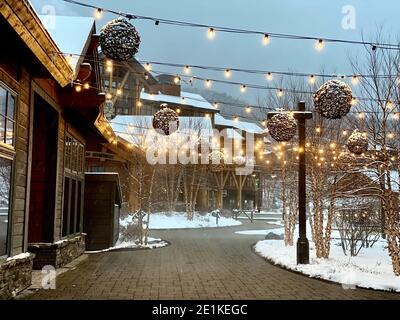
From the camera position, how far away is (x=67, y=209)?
11.2 m

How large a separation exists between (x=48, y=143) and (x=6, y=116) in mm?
3308

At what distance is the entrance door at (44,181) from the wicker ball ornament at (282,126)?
506cm

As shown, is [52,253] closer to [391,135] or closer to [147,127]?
[391,135]

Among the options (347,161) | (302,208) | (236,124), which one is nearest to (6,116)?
(302,208)

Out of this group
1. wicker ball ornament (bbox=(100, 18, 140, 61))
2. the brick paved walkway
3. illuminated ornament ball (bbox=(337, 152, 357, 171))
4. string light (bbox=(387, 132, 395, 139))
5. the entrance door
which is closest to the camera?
wicker ball ornament (bbox=(100, 18, 140, 61))

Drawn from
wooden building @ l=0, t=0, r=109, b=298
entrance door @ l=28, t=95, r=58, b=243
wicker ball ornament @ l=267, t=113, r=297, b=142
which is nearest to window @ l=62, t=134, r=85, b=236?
wooden building @ l=0, t=0, r=109, b=298

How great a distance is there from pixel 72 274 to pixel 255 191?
122 feet

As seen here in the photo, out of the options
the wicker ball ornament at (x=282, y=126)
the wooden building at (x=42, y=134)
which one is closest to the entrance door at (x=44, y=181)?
the wooden building at (x=42, y=134)

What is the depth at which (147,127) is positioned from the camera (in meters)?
28.6

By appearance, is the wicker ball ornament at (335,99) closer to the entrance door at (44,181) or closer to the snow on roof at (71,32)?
the snow on roof at (71,32)

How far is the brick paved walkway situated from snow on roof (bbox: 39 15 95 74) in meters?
4.12

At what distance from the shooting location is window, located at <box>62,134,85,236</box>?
36.6 feet

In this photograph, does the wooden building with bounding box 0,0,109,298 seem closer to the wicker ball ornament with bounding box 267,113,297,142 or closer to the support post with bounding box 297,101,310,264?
the wicker ball ornament with bounding box 267,113,297,142

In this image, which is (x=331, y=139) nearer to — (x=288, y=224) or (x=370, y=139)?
(x=370, y=139)
